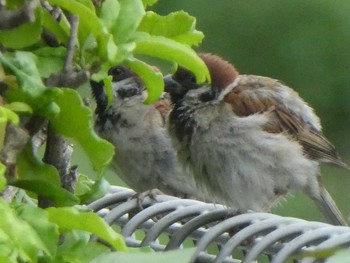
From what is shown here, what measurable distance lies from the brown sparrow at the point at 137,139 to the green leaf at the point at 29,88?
253 centimetres

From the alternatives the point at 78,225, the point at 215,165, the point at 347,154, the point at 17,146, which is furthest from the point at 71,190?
the point at 347,154

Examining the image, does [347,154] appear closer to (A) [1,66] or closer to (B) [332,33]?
(B) [332,33]

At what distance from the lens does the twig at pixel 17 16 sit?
1250 millimetres

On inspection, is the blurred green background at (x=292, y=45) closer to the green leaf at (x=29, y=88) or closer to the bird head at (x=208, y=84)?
the bird head at (x=208, y=84)

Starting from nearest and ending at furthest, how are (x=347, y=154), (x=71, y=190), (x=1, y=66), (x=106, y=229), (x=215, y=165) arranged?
1. (x=106, y=229)
2. (x=1, y=66)
3. (x=71, y=190)
4. (x=215, y=165)
5. (x=347, y=154)

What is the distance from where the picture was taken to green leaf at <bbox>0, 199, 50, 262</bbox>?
3.53ft

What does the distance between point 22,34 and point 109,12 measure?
0.36 feet

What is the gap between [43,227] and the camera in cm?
117

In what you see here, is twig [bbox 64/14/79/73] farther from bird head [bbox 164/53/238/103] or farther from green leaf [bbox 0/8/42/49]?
bird head [bbox 164/53/238/103]

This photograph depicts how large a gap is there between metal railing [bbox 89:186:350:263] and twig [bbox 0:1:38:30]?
1.46 feet

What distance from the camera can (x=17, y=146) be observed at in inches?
51.9

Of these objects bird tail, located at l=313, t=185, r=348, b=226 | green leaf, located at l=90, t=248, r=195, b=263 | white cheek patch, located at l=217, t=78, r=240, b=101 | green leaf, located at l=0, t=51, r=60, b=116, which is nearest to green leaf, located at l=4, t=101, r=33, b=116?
green leaf, located at l=0, t=51, r=60, b=116

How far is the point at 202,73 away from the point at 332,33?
4701 mm

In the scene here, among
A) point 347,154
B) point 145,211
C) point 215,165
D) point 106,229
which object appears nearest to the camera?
point 106,229
